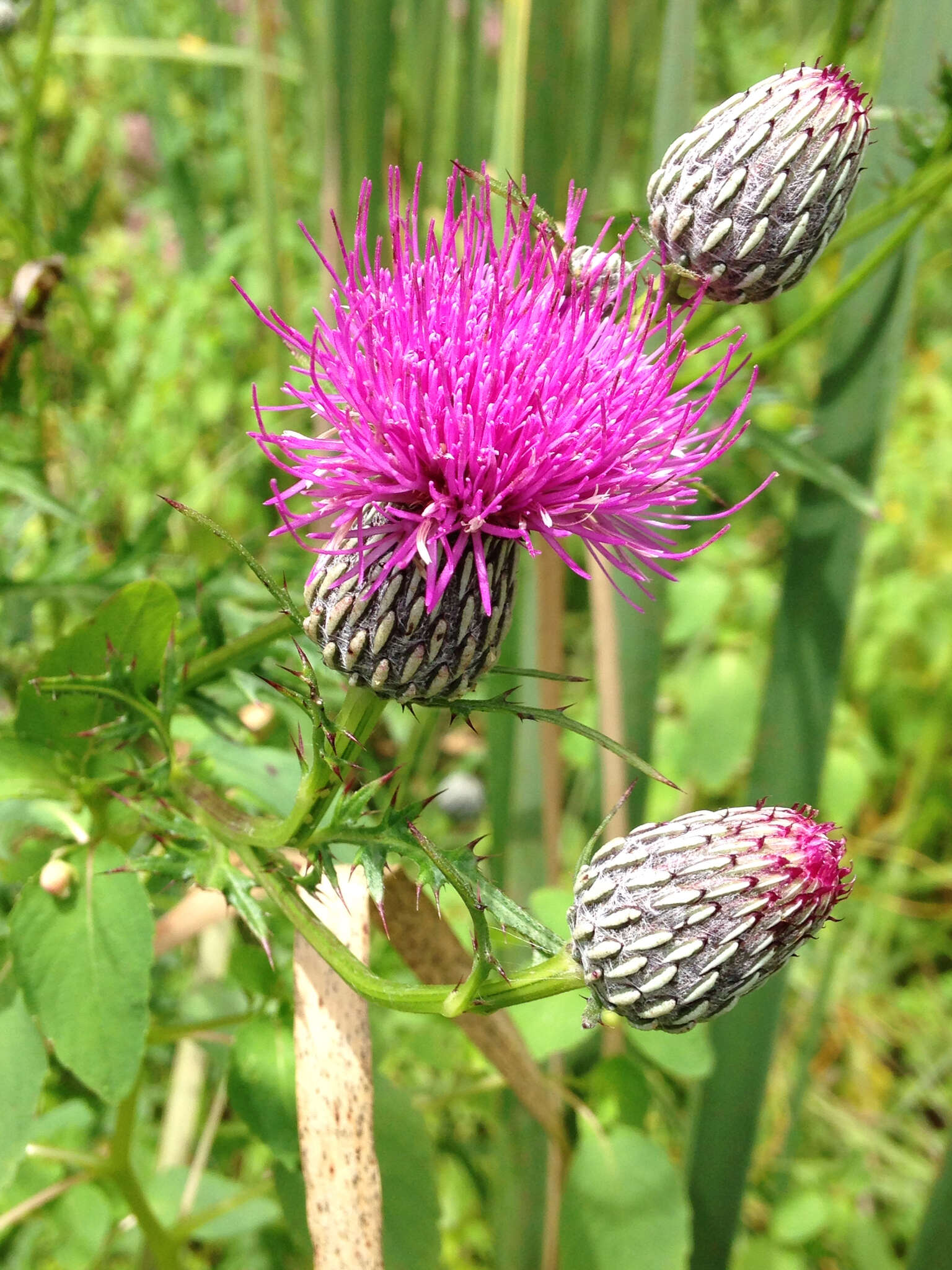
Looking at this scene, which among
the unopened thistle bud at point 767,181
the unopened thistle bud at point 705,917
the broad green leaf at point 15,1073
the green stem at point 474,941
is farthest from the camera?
the unopened thistle bud at point 767,181

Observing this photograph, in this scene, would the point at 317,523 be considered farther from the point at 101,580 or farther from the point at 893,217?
the point at 893,217

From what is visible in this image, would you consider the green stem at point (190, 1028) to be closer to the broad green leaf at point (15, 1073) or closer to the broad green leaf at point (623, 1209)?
the broad green leaf at point (15, 1073)

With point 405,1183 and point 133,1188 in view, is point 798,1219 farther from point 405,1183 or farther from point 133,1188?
point 133,1188

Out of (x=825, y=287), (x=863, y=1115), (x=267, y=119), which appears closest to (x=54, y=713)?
(x=267, y=119)

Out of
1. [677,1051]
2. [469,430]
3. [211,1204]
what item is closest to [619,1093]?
[677,1051]

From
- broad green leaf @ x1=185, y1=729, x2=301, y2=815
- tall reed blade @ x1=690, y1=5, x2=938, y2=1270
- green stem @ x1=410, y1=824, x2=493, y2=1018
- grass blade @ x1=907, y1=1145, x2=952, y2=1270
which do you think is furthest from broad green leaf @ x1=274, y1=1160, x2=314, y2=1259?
grass blade @ x1=907, y1=1145, x2=952, y2=1270

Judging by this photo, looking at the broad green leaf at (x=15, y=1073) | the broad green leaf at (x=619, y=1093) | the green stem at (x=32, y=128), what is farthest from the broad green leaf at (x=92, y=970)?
the green stem at (x=32, y=128)
